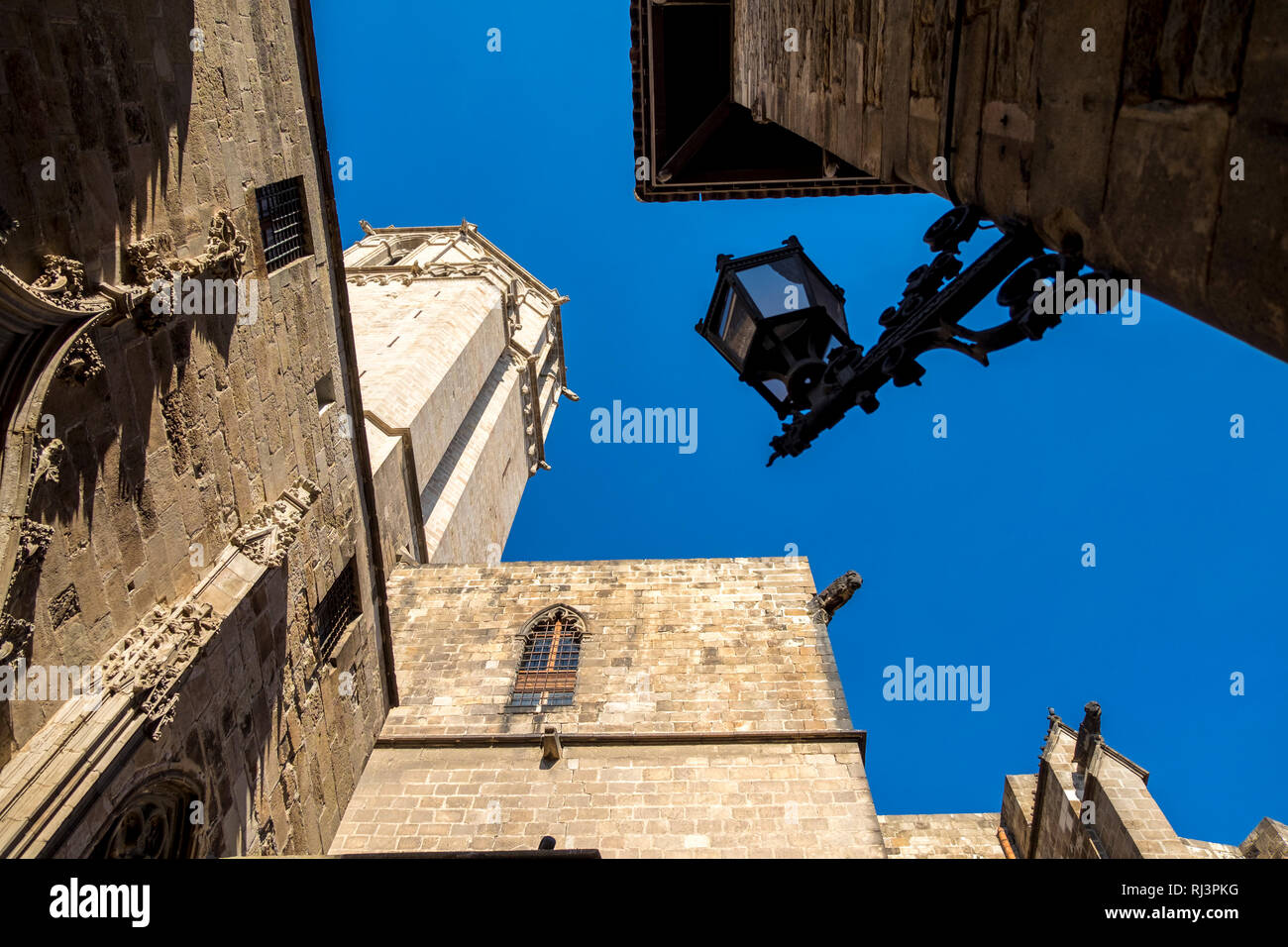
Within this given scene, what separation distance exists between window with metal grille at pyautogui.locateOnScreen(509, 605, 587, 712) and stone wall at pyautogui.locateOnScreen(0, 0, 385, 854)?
11.5 ft

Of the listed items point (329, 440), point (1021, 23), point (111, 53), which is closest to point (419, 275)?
point (329, 440)

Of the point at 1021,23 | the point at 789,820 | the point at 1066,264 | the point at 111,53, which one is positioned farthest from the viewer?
the point at 789,820

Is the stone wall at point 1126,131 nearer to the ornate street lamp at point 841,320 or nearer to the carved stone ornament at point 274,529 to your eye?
the ornate street lamp at point 841,320

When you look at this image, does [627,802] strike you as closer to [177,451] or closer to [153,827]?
[153,827]

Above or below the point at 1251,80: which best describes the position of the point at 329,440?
below

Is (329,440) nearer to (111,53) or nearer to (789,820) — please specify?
(111,53)

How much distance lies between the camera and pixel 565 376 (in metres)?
46.6

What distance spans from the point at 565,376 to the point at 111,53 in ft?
134

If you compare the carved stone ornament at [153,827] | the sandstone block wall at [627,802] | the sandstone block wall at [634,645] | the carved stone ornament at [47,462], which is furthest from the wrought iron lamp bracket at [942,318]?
the sandstone block wall at [634,645]

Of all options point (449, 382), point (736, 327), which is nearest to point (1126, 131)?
point (736, 327)

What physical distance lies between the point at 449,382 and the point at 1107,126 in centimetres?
2100
